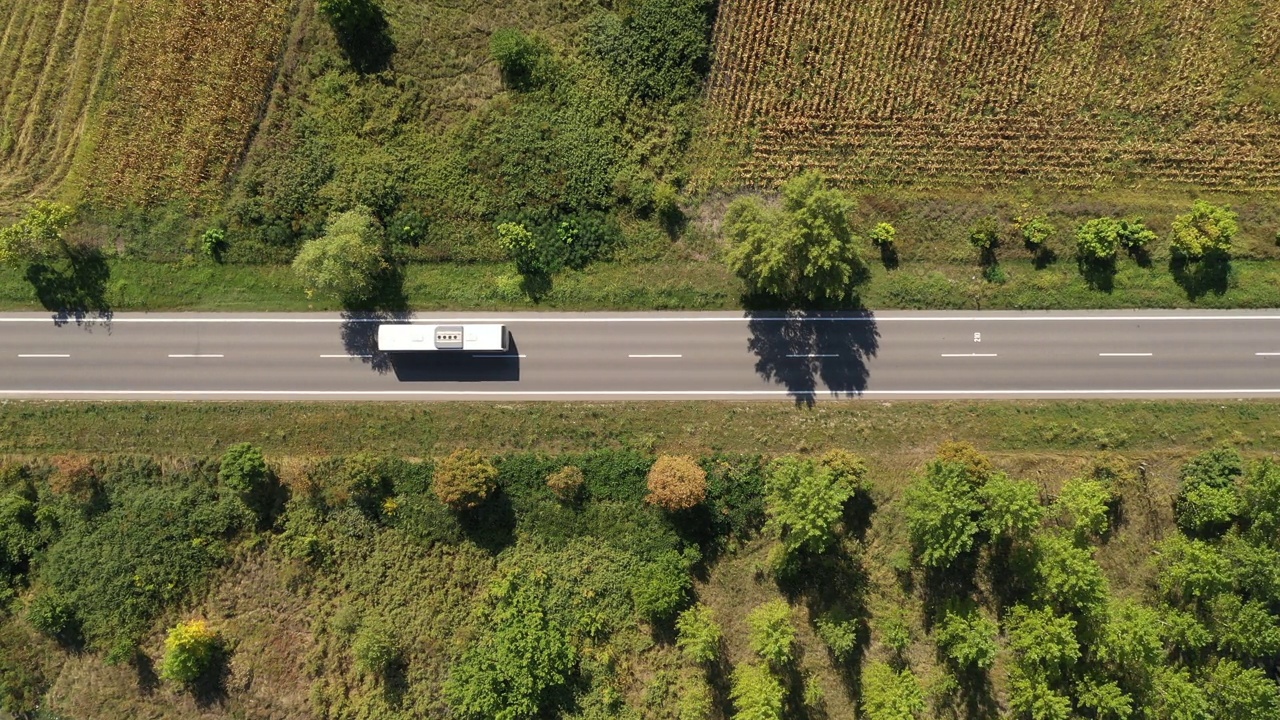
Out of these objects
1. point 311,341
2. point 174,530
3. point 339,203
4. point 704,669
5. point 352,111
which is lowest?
point 704,669

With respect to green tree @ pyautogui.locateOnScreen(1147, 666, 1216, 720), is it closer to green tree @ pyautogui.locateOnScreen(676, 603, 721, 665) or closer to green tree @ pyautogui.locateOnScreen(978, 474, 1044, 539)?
green tree @ pyautogui.locateOnScreen(978, 474, 1044, 539)

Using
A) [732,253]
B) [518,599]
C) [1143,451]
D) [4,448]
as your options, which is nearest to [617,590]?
[518,599]

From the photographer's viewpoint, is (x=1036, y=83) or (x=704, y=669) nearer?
(x=704, y=669)

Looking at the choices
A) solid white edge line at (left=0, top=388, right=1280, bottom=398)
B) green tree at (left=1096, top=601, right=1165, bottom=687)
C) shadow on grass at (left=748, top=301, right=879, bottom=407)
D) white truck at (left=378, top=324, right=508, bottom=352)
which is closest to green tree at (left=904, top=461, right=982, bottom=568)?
solid white edge line at (left=0, top=388, right=1280, bottom=398)

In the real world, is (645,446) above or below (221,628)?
above

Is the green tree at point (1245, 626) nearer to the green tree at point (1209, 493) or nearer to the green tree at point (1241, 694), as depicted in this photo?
the green tree at point (1241, 694)

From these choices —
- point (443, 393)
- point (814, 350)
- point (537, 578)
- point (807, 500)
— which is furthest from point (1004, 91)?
point (537, 578)

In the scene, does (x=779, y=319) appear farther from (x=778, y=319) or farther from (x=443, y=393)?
(x=443, y=393)

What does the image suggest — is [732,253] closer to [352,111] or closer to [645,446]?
[645,446]

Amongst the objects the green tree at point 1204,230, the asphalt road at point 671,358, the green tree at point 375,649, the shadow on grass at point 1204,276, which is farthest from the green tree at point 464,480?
the shadow on grass at point 1204,276
